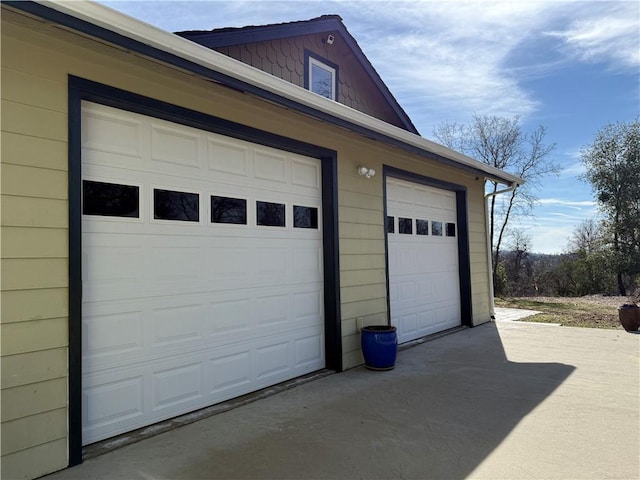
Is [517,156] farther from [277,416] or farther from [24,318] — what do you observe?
[24,318]

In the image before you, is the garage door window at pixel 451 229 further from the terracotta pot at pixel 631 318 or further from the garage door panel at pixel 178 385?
the garage door panel at pixel 178 385

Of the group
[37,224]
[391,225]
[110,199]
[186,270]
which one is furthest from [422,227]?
[37,224]

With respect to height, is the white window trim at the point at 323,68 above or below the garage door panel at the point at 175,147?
above

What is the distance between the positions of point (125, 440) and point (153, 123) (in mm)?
2514

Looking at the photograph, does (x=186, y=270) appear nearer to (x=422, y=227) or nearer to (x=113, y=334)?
(x=113, y=334)

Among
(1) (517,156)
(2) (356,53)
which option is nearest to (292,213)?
(2) (356,53)

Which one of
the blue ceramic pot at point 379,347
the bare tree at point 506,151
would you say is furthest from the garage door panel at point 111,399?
the bare tree at point 506,151

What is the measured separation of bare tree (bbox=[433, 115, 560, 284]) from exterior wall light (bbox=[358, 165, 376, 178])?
38.8ft

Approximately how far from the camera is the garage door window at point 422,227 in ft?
23.0

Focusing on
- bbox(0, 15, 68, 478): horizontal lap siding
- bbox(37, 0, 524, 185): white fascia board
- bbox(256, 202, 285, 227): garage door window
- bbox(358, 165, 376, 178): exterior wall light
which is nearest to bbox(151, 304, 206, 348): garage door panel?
bbox(0, 15, 68, 478): horizontal lap siding

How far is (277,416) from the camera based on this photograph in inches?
141

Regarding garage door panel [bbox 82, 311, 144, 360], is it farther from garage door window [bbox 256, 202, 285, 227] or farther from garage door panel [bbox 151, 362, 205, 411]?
garage door window [bbox 256, 202, 285, 227]

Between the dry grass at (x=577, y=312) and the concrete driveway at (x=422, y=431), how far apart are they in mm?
3413

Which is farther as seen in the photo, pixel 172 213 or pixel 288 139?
pixel 288 139
